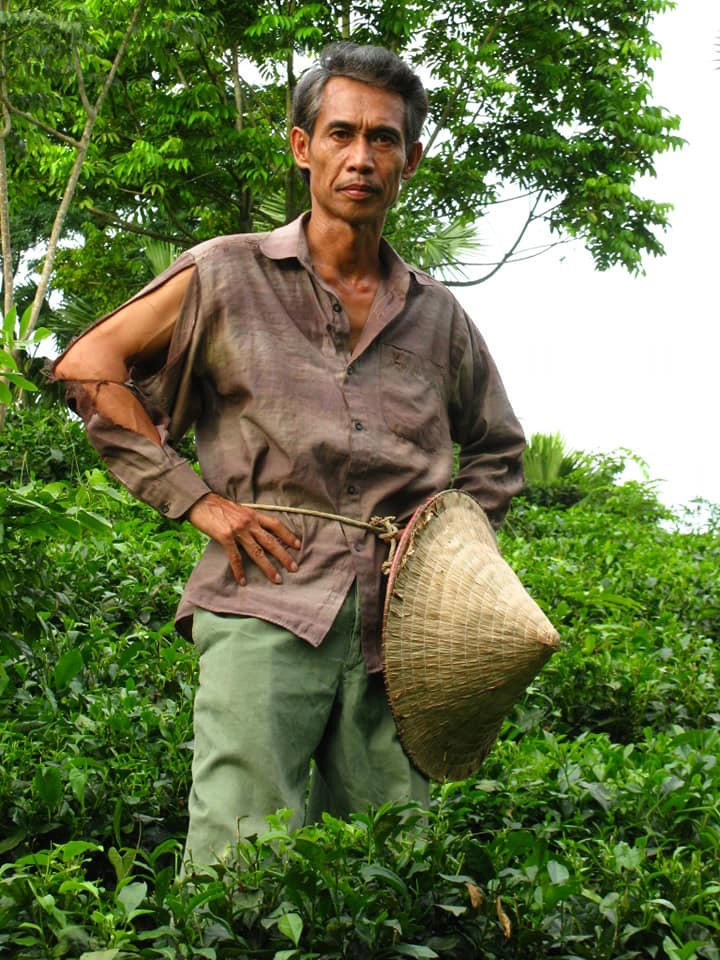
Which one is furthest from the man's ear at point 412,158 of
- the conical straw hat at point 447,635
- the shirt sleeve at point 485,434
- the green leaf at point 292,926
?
the green leaf at point 292,926

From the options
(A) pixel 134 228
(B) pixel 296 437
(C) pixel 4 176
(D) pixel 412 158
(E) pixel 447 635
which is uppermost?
(A) pixel 134 228

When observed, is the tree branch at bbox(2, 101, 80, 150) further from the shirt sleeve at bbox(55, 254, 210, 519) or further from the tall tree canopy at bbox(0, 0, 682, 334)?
the shirt sleeve at bbox(55, 254, 210, 519)

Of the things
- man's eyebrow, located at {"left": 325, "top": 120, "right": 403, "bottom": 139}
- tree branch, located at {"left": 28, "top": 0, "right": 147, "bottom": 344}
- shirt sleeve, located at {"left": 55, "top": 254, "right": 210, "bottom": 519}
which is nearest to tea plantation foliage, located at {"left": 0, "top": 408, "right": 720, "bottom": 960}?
shirt sleeve, located at {"left": 55, "top": 254, "right": 210, "bottom": 519}

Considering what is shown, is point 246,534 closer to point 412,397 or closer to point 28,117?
point 412,397

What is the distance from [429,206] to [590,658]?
43.9 ft

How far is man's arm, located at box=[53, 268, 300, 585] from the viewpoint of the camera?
2.91m

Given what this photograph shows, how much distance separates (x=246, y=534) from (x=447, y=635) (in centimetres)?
46

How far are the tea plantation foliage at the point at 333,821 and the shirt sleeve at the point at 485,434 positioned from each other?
73 centimetres

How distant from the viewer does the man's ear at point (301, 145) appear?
3150mm

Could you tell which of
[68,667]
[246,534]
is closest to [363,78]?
[246,534]

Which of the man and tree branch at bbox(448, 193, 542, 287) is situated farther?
tree branch at bbox(448, 193, 542, 287)

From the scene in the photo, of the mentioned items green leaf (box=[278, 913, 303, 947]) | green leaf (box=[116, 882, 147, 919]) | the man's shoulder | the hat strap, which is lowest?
green leaf (box=[278, 913, 303, 947])

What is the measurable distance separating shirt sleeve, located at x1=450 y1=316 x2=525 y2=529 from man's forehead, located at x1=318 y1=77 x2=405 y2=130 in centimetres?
56

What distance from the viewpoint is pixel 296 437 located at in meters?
2.93
